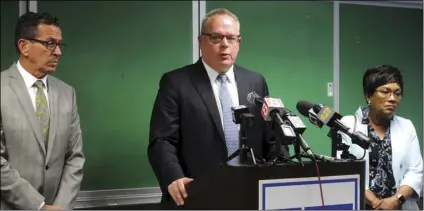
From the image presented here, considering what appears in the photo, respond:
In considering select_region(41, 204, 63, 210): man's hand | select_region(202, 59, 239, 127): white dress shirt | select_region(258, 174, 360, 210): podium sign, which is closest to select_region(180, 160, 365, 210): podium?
select_region(258, 174, 360, 210): podium sign

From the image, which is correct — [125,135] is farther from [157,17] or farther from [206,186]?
[206,186]

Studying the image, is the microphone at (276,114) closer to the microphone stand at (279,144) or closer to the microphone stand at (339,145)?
the microphone stand at (279,144)

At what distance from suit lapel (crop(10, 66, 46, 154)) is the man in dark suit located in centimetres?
38

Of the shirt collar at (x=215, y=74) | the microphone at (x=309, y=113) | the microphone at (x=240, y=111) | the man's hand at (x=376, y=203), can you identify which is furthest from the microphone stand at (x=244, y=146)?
the man's hand at (x=376, y=203)

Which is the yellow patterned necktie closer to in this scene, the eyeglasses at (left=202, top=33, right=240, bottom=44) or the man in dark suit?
the man in dark suit

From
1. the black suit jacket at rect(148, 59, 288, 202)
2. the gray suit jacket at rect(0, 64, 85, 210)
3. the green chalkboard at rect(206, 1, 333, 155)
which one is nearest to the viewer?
the gray suit jacket at rect(0, 64, 85, 210)

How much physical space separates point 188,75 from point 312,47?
4.87 ft

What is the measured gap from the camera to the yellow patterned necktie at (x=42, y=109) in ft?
4.60

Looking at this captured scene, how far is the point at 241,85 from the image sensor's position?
1.62 m

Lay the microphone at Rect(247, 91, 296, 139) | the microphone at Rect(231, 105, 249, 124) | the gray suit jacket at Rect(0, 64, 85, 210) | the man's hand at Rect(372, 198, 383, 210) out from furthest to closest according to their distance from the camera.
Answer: the man's hand at Rect(372, 198, 383, 210) → the gray suit jacket at Rect(0, 64, 85, 210) → the microphone at Rect(231, 105, 249, 124) → the microphone at Rect(247, 91, 296, 139)

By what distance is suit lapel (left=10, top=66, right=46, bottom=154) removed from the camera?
4.49ft

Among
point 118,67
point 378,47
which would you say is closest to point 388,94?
point 378,47

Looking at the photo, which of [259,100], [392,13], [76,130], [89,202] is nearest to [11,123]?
[76,130]

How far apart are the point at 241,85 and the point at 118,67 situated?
1102 millimetres
